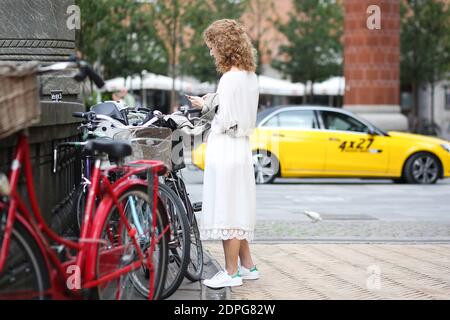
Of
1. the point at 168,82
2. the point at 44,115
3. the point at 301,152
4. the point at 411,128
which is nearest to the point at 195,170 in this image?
the point at 301,152

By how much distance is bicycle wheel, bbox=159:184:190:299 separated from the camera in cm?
580

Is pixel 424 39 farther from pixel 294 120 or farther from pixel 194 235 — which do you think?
pixel 194 235

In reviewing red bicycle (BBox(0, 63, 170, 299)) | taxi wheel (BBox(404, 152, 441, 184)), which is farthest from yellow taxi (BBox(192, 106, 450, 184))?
red bicycle (BBox(0, 63, 170, 299))

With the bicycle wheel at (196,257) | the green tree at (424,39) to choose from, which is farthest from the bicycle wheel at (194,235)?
the green tree at (424,39)

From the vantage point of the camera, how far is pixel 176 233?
620cm

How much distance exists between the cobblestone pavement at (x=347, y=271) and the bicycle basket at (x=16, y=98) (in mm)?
2532

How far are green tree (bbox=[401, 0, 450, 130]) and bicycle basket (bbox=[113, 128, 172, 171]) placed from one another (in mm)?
37121

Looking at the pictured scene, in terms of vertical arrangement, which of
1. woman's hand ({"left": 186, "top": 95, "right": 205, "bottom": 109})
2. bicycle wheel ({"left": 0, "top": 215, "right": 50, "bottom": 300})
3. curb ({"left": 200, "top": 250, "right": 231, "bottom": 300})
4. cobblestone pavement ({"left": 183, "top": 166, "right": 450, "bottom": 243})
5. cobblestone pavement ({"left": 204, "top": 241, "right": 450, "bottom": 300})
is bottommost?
cobblestone pavement ({"left": 183, "top": 166, "right": 450, "bottom": 243})

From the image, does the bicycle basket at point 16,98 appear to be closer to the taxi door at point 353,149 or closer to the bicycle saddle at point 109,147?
the bicycle saddle at point 109,147

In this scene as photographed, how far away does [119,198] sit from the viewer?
15.7 ft

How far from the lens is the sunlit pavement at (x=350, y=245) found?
21.2 feet

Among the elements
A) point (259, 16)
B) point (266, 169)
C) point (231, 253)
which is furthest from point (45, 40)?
point (259, 16)

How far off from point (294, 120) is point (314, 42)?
28026 millimetres

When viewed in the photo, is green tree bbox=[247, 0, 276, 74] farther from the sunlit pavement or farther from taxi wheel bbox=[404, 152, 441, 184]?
the sunlit pavement
